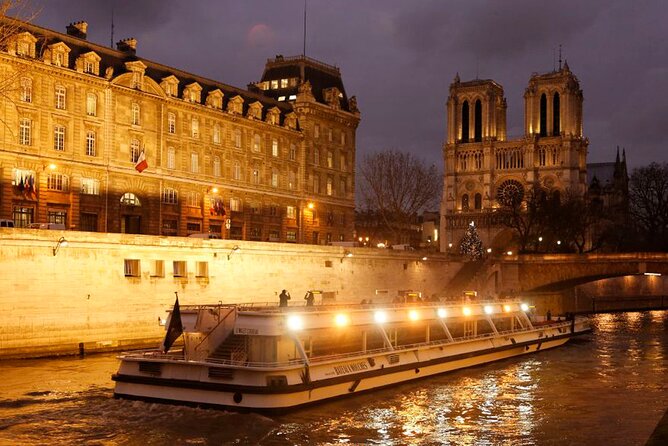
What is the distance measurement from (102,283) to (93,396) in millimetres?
13418

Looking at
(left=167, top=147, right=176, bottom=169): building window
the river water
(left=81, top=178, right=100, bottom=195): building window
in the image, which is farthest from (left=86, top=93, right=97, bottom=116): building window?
the river water

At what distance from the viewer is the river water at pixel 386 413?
2333cm

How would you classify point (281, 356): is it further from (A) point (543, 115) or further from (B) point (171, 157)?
(A) point (543, 115)

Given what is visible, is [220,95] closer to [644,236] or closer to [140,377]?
[140,377]

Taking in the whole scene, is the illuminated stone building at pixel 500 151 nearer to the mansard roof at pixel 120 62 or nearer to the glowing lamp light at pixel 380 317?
the mansard roof at pixel 120 62

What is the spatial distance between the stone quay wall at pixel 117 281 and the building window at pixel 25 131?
13.9 m

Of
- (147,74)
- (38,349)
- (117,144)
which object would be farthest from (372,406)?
(147,74)

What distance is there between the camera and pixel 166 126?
2437 inches

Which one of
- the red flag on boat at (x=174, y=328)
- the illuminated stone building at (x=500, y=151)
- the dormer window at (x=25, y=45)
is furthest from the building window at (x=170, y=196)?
the illuminated stone building at (x=500, y=151)

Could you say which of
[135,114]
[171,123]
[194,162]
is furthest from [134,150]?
[194,162]

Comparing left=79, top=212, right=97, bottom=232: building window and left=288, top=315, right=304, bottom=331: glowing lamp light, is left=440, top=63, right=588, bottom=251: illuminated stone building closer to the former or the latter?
left=79, top=212, right=97, bottom=232: building window

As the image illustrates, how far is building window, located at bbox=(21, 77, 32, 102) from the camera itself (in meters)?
51.7

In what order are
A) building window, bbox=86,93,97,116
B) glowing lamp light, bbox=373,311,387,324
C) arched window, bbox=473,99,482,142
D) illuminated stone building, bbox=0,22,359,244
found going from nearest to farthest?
glowing lamp light, bbox=373,311,387,324 → illuminated stone building, bbox=0,22,359,244 → building window, bbox=86,93,97,116 → arched window, bbox=473,99,482,142

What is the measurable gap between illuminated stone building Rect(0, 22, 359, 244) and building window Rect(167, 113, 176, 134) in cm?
8
